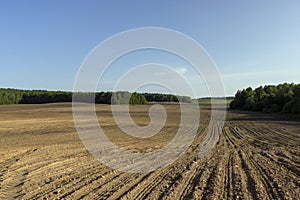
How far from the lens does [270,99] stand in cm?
5988

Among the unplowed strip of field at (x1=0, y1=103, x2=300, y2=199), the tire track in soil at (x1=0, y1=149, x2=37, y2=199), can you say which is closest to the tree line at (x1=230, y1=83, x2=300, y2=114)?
the unplowed strip of field at (x1=0, y1=103, x2=300, y2=199)

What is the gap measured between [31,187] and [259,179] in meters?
5.74

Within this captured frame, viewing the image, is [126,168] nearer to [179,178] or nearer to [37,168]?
[179,178]

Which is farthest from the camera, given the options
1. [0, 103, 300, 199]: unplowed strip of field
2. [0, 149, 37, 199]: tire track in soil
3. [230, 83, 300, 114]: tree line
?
[230, 83, 300, 114]: tree line

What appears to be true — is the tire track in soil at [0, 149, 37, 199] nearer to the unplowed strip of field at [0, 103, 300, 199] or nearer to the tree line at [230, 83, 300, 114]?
the unplowed strip of field at [0, 103, 300, 199]

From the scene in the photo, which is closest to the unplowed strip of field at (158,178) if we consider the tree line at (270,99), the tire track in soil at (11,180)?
the tire track in soil at (11,180)

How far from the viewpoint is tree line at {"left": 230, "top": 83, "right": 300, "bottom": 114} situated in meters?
50.4

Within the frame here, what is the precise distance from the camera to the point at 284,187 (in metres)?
7.34

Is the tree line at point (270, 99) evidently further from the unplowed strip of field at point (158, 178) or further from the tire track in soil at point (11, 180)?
the tire track in soil at point (11, 180)

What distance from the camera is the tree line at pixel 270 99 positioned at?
5036 cm

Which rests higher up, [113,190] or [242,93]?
[242,93]

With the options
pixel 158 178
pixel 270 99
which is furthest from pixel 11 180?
pixel 270 99

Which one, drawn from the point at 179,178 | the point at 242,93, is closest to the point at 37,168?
the point at 179,178

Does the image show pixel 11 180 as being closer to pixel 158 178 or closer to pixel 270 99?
pixel 158 178
